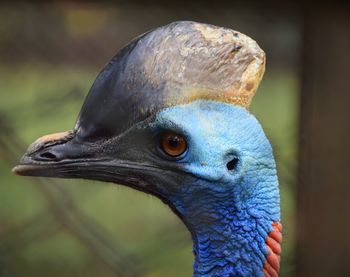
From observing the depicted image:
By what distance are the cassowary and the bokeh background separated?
1.32 m

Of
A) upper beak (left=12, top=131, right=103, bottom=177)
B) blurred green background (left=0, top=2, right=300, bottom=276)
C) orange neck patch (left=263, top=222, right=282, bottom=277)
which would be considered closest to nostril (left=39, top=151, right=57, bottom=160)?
upper beak (left=12, top=131, right=103, bottom=177)

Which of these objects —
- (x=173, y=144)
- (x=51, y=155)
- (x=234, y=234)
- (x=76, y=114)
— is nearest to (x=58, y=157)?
(x=51, y=155)

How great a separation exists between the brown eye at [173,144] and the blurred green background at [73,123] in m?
1.37

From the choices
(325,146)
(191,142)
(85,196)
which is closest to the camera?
(191,142)

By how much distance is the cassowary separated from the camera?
1.21 meters

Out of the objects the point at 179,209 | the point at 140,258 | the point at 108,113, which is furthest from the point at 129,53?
the point at 140,258

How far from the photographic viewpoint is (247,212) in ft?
4.17

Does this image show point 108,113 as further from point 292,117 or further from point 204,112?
point 292,117

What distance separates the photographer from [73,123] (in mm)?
2742

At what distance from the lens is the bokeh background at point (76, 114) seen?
266 centimetres

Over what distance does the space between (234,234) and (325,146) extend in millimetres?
1429

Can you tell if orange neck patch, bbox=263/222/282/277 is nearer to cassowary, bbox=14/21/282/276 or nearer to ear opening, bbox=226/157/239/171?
cassowary, bbox=14/21/282/276

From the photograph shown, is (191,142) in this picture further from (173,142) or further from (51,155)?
(51,155)

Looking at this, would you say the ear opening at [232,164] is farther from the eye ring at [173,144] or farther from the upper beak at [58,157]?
the upper beak at [58,157]
